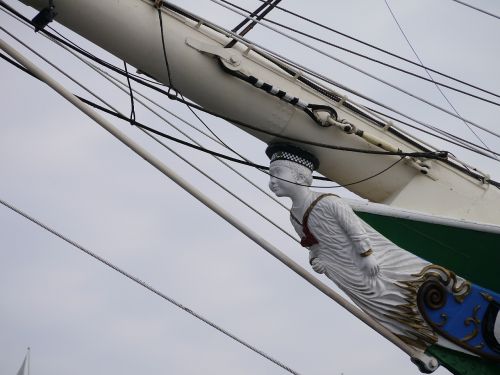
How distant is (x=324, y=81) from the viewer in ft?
21.7

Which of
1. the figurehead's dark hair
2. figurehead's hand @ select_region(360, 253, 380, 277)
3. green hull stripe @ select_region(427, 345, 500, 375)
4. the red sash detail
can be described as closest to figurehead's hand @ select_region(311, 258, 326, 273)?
the red sash detail

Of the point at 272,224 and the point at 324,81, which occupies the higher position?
the point at 324,81

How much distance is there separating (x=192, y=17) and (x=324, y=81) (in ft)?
3.16

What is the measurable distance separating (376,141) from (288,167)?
643mm

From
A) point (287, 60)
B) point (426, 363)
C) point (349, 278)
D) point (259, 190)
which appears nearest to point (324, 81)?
point (287, 60)

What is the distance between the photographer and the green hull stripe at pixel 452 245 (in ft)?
20.9

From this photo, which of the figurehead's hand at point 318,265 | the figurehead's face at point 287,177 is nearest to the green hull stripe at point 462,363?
the figurehead's hand at point 318,265

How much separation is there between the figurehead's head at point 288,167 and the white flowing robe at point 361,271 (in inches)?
5.7

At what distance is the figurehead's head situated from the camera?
20.3 feet

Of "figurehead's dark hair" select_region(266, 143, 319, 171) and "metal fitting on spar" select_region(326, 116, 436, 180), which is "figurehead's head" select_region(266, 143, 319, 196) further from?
"metal fitting on spar" select_region(326, 116, 436, 180)

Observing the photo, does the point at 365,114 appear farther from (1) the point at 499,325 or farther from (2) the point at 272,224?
(1) the point at 499,325

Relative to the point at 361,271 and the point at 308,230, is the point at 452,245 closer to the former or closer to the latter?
the point at 361,271

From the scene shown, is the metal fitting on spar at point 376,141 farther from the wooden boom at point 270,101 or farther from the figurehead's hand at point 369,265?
the figurehead's hand at point 369,265

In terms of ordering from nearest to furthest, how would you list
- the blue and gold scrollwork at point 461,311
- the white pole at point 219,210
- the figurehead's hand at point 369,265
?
the white pole at point 219,210 → the figurehead's hand at point 369,265 → the blue and gold scrollwork at point 461,311
